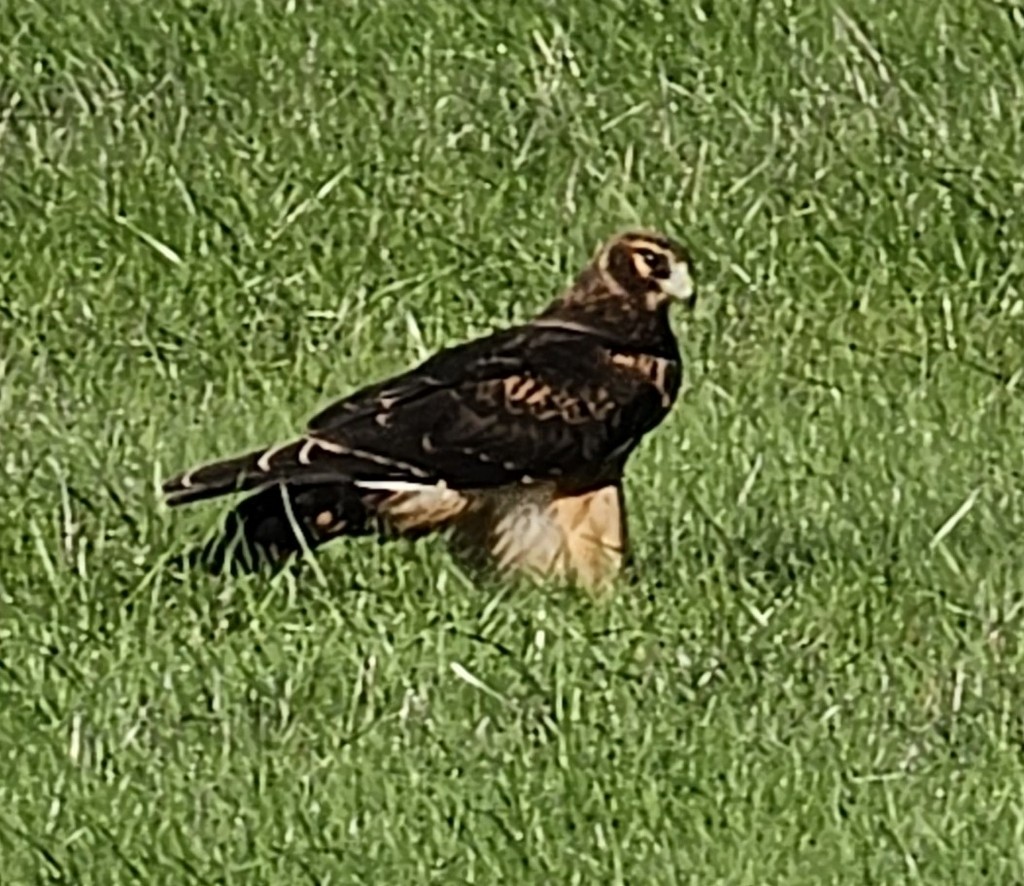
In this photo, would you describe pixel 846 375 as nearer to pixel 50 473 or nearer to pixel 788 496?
pixel 788 496

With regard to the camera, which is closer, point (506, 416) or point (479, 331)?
point (506, 416)

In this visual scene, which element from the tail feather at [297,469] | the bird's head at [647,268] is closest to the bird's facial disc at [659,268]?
the bird's head at [647,268]

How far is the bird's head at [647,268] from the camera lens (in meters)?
2.47

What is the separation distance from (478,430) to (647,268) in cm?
21

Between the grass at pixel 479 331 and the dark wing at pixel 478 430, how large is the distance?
6 centimetres

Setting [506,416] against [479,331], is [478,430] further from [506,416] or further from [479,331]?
[479,331]

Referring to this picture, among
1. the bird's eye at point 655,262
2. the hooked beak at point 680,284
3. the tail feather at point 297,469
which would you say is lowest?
the tail feather at point 297,469

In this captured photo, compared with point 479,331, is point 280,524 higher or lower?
lower

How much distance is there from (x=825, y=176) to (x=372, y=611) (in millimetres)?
567

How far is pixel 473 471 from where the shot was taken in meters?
2.39

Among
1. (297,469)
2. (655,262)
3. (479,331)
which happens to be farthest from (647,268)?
(297,469)

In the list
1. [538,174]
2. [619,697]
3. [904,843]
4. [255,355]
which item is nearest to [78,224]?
[255,355]

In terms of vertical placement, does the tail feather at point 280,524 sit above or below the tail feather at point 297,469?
below

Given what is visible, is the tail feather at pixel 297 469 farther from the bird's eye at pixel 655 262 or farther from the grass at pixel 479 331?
the bird's eye at pixel 655 262
